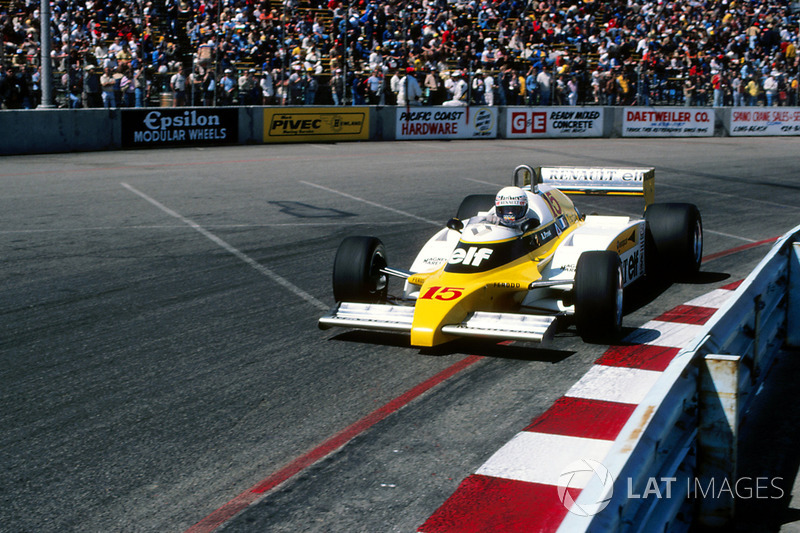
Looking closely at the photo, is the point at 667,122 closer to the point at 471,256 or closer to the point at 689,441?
the point at 471,256

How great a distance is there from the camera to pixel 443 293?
712 centimetres

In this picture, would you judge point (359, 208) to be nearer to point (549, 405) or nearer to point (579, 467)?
point (549, 405)

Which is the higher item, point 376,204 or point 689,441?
point 376,204

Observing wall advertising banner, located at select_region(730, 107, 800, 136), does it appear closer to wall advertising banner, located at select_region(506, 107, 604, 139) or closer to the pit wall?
the pit wall

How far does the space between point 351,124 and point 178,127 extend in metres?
5.22

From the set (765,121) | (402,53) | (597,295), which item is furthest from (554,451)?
(765,121)

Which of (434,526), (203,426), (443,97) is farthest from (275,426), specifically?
(443,97)

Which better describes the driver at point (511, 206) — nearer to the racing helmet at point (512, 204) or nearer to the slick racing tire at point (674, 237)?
the racing helmet at point (512, 204)

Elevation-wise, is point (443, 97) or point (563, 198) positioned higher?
point (443, 97)

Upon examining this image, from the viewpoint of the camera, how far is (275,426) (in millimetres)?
5578

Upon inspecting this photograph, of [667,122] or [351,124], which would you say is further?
[667,122]

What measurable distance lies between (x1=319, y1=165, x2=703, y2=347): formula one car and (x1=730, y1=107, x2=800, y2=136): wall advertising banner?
2420 centimetres

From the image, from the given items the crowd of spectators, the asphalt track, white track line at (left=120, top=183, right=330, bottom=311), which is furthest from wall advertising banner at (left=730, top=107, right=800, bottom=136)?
white track line at (left=120, top=183, right=330, bottom=311)

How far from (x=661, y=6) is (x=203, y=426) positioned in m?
36.0
